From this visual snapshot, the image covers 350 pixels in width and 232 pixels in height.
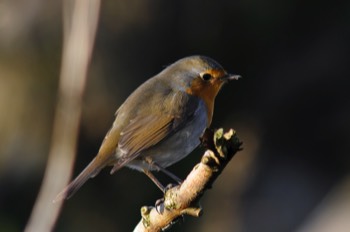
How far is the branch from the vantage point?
2230 mm

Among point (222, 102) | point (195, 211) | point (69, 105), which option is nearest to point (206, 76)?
point (195, 211)

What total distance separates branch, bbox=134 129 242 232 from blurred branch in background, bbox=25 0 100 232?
1.45ft

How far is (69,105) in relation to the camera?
2.08 meters

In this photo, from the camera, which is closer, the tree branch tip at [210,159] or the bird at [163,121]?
the tree branch tip at [210,159]

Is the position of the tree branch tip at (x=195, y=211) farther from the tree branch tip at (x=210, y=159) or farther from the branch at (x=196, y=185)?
the tree branch tip at (x=210, y=159)

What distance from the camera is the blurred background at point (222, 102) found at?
265 inches

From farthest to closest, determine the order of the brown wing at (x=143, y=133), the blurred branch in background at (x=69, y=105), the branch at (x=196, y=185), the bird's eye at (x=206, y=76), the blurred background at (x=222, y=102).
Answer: the blurred background at (x=222, y=102)
the bird's eye at (x=206, y=76)
the brown wing at (x=143, y=133)
the branch at (x=196, y=185)
the blurred branch in background at (x=69, y=105)

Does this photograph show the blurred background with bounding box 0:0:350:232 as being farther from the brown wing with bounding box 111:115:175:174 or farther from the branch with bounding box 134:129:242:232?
the branch with bounding box 134:129:242:232

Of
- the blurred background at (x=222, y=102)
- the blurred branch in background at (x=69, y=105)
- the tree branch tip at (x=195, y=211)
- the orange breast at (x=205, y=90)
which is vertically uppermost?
the blurred branch in background at (x=69, y=105)

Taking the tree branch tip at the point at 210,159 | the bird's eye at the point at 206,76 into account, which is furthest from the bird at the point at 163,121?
the tree branch tip at the point at 210,159

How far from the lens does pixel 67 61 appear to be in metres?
2.00

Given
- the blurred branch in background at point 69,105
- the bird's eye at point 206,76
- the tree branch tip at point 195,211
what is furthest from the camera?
the bird's eye at point 206,76

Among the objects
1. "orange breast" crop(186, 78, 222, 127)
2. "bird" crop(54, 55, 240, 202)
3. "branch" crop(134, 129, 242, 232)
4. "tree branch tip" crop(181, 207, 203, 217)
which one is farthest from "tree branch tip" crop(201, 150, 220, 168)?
"orange breast" crop(186, 78, 222, 127)

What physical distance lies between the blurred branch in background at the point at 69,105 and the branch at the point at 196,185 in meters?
0.44
